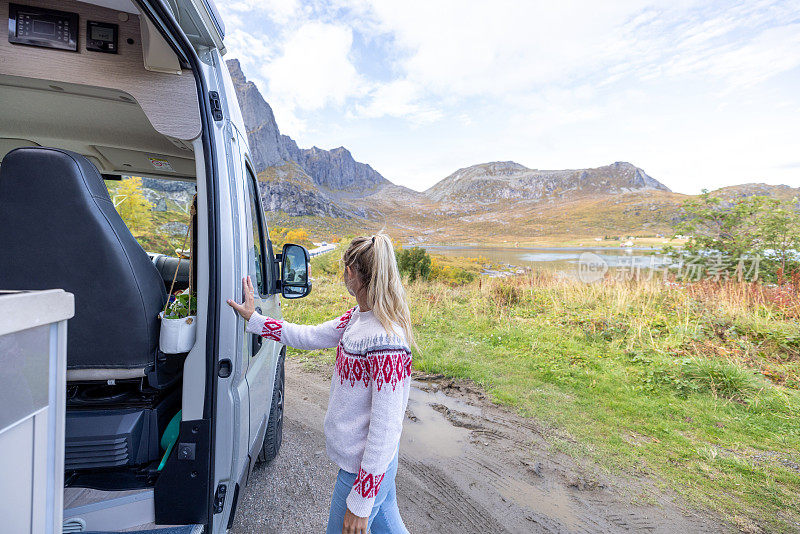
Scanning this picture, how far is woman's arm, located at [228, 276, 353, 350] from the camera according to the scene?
6.02 feet

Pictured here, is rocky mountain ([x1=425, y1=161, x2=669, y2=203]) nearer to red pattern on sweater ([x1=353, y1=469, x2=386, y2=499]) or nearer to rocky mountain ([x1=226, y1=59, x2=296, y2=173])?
rocky mountain ([x1=226, y1=59, x2=296, y2=173])

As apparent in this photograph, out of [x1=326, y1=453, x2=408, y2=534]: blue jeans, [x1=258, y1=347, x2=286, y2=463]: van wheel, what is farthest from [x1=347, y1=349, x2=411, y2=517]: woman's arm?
[x1=258, y1=347, x2=286, y2=463]: van wheel

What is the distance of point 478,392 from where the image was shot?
189 inches

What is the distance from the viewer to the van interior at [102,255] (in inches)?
57.6

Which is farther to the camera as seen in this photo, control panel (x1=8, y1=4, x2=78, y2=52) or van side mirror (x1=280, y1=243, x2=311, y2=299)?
van side mirror (x1=280, y1=243, x2=311, y2=299)

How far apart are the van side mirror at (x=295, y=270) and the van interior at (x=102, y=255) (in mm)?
735

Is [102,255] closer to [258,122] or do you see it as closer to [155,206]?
[155,206]

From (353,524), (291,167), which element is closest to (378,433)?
(353,524)

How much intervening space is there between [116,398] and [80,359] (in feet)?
1.02

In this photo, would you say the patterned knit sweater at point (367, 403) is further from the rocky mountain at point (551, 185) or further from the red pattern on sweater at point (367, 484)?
the rocky mountain at point (551, 185)

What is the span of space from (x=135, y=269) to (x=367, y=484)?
133 centimetres

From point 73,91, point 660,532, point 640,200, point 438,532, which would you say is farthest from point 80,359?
point 640,200

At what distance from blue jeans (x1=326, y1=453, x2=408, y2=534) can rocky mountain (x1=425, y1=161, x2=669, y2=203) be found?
551 feet

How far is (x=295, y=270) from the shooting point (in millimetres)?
2605
